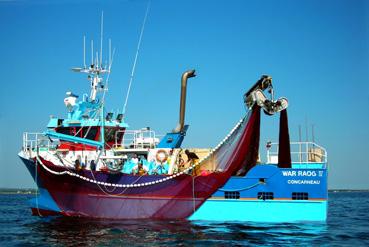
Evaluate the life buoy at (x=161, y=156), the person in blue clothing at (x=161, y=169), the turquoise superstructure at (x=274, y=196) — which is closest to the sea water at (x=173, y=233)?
the turquoise superstructure at (x=274, y=196)

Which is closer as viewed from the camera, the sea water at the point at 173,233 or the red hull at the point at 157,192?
the sea water at the point at 173,233

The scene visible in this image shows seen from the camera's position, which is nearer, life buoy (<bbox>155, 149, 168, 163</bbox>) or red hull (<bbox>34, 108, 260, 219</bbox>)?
red hull (<bbox>34, 108, 260, 219</bbox>)

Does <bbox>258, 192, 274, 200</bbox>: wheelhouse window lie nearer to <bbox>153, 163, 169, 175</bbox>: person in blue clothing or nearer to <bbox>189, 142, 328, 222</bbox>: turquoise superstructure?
<bbox>189, 142, 328, 222</bbox>: turquoise superstructure

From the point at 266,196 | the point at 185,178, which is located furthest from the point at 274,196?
the point at 185,178

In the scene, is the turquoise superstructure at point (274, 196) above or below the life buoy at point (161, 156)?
below

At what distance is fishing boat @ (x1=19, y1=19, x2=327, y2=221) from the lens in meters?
18.3

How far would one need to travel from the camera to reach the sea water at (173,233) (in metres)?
14.0

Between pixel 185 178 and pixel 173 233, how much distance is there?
3.70m

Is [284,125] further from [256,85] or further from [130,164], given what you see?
[130,164]

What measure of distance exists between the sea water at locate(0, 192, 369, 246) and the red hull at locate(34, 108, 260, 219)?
65 cm

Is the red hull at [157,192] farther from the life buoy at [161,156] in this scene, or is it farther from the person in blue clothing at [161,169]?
the life buoy at [161,156]

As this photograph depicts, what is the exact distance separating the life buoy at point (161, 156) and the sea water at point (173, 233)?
301 cm

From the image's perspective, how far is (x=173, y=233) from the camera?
1563 cm

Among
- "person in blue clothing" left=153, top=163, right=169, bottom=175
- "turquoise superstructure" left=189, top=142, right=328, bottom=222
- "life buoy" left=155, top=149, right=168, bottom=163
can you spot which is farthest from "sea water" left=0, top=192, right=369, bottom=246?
"life buoy" left=155, top=149, right=168, bottom=163
